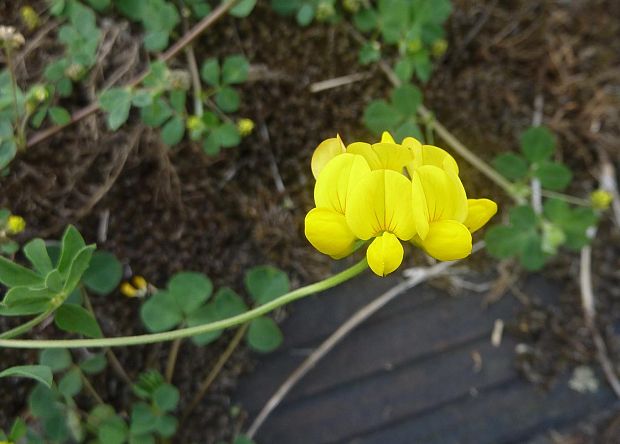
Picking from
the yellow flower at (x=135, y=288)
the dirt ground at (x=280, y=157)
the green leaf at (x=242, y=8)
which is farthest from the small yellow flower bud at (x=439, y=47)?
the yellow flower at (x=135, y=288)

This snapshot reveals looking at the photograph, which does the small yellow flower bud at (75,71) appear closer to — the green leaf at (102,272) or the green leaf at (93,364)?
the green leaf at (102,272)

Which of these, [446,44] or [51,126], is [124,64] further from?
[446,44]

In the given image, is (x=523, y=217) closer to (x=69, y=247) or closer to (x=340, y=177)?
(x=340, y=177)

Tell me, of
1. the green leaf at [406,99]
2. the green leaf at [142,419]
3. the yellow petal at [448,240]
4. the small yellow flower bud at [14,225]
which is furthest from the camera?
the green leaf at [406,99]

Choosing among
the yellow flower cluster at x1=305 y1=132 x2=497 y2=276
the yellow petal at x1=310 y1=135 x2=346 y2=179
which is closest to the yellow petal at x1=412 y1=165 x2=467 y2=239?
the yellow flower cluster at x1=305 y1=132 x2=497 y2=276

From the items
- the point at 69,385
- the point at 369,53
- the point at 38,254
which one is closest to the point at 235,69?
the point at 369,53

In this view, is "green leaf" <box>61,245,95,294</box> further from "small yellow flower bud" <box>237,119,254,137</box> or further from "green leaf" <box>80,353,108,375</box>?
"small yellow flower bud" <box>237,119,254,137</box>
